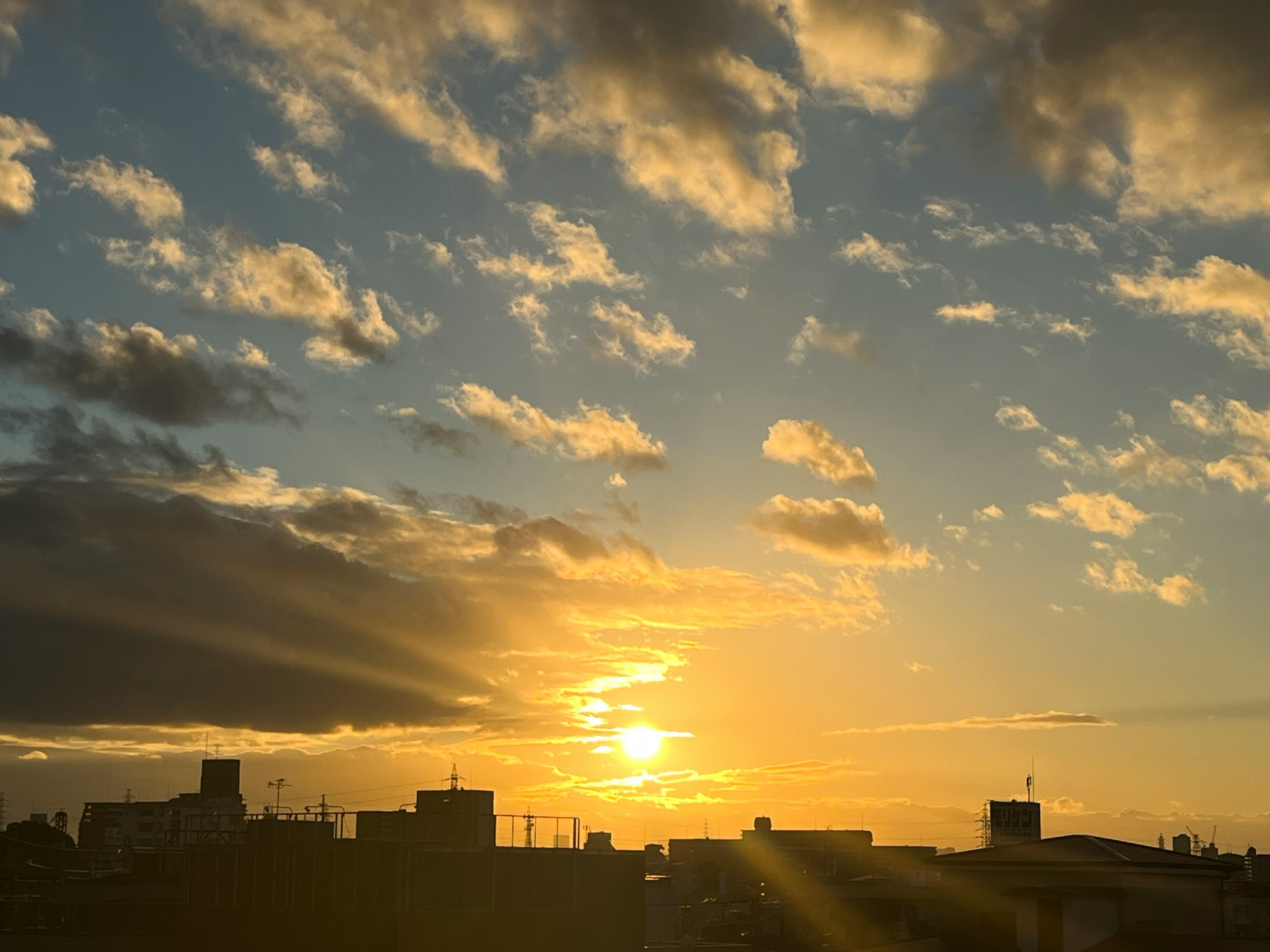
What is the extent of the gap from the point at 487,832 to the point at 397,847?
40513 millimetres

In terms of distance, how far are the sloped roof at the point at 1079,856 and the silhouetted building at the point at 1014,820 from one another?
64.2 metres

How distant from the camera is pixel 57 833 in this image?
577ft

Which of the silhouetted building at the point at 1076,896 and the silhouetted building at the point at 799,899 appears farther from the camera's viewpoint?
the silhouetted building at the point at 799,899

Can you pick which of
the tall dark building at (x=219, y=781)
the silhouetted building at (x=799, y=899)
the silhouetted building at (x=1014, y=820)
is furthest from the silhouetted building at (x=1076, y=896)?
the tall dark building at (x=219, y=781)

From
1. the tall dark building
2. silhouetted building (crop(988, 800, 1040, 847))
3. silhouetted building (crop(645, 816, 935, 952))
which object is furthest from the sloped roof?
the tall dark building

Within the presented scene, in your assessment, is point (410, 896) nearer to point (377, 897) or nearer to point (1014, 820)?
point (377, 897)

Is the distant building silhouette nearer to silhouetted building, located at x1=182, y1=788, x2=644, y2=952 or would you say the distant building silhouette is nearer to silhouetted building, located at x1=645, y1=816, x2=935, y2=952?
silhouetted building, located at x1=182, y1=788, x2=644, y2=952

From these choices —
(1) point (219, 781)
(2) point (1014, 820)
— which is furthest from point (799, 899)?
(1) point (219, 781)

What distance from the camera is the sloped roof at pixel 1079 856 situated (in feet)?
242

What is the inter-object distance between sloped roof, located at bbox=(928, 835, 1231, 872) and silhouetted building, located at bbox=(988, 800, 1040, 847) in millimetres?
64174

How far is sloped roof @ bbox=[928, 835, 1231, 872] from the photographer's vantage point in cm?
7369

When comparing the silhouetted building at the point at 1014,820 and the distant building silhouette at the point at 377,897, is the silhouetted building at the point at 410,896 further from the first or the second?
the silhouetted building at the point at 1014,820

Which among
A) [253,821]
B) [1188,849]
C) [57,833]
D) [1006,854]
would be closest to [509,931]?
[253,821]

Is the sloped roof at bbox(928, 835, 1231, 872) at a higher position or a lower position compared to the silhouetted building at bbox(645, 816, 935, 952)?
higher
